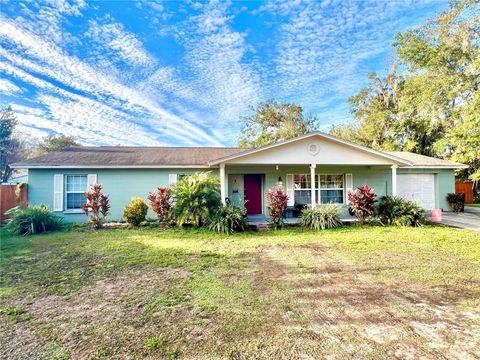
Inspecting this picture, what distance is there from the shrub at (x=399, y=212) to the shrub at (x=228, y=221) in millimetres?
5944

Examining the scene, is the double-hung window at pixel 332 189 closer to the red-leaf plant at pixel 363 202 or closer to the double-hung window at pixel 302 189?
the double-hung window at pixel 302 189

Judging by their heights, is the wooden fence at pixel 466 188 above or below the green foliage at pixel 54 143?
below

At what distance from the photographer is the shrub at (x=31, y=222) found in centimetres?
873

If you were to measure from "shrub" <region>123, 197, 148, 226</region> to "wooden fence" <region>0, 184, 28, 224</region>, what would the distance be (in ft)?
15.7

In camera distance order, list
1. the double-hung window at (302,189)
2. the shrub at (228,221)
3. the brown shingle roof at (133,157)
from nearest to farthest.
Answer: the shrub at (228,221) < the brown shingle roof at (133,157) < the double-hung window at (302,189)

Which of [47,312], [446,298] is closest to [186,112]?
[47,312]

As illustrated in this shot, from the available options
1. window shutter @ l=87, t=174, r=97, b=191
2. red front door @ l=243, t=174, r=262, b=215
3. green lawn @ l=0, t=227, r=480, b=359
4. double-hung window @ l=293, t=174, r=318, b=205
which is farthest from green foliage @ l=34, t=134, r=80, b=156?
double-hung window @ l=293, t=174, r=318, b=205

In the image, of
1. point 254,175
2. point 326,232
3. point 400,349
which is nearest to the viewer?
point 400,349

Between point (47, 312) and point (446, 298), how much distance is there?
5.78m

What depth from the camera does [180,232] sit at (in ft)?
29.2

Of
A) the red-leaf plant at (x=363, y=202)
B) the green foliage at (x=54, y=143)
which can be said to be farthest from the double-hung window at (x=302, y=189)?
the green foliage at (x=54, y=143)

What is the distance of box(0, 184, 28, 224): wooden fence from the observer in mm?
9992

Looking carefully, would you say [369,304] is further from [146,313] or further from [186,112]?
[186,112]

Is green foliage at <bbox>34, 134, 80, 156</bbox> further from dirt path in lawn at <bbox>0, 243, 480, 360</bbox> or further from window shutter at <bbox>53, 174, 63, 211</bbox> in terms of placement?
dirt path in lawn at <bbox>0, 243, 480, 360</bbox>
